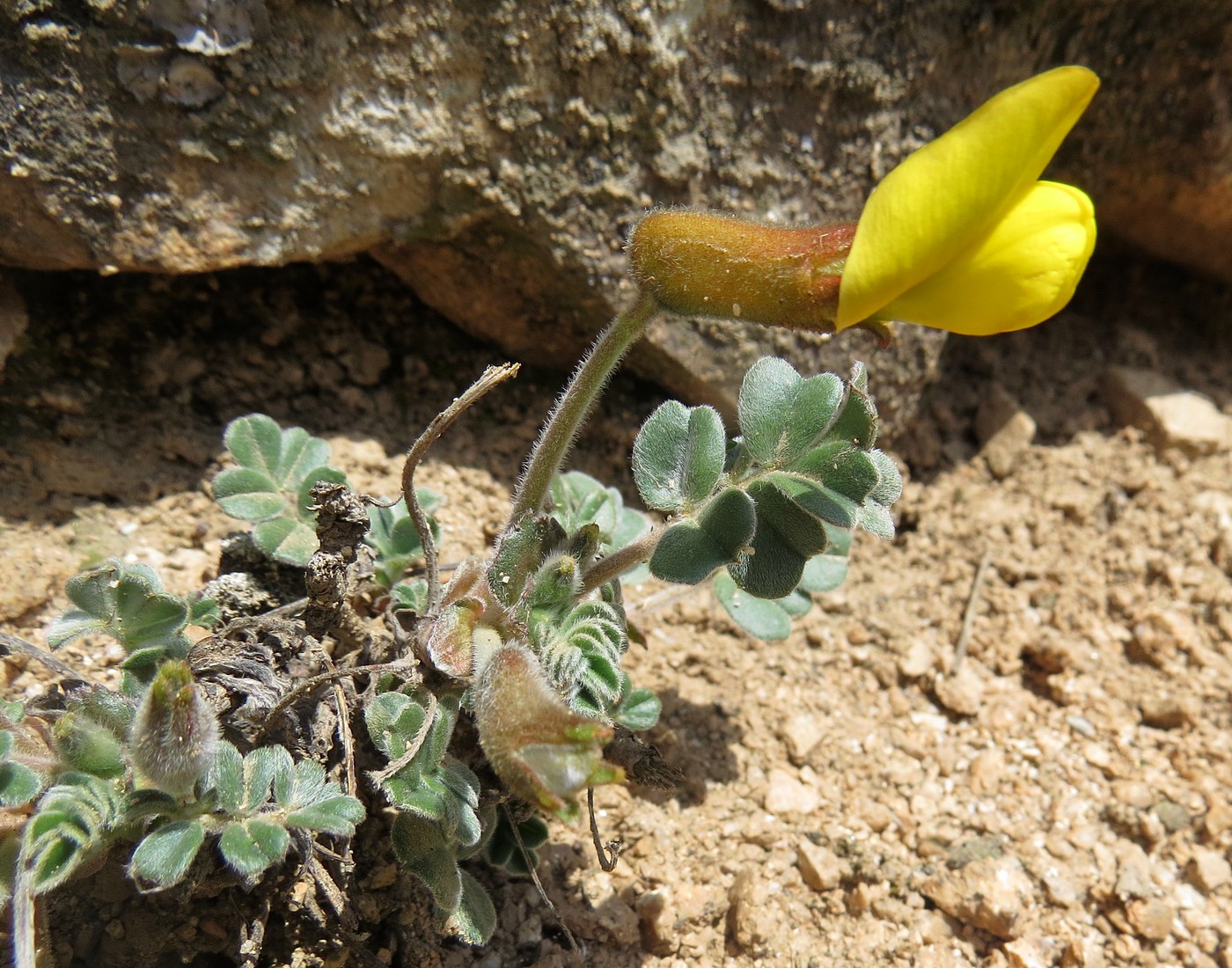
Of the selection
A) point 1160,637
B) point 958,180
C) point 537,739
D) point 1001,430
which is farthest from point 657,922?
point 1001,430

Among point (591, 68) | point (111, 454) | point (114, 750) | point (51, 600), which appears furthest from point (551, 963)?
point (591, 68)

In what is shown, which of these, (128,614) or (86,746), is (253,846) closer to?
(86,746)

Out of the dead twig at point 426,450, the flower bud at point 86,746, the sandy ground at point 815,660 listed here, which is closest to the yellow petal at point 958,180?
the dead twig at point 426,450

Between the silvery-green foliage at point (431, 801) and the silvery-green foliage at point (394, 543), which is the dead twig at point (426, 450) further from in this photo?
the silvery-green foliage at point (431, 801)

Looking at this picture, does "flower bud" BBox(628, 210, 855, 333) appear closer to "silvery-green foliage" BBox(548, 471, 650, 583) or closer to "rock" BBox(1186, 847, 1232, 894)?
"silvery-green foliage" BBox(548, 471, 650, 583)

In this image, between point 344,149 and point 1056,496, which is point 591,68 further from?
point 1056,496

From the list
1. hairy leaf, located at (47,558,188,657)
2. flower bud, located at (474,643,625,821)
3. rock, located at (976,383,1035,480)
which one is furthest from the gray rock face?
flower bud, located at (474,643,625,821)
